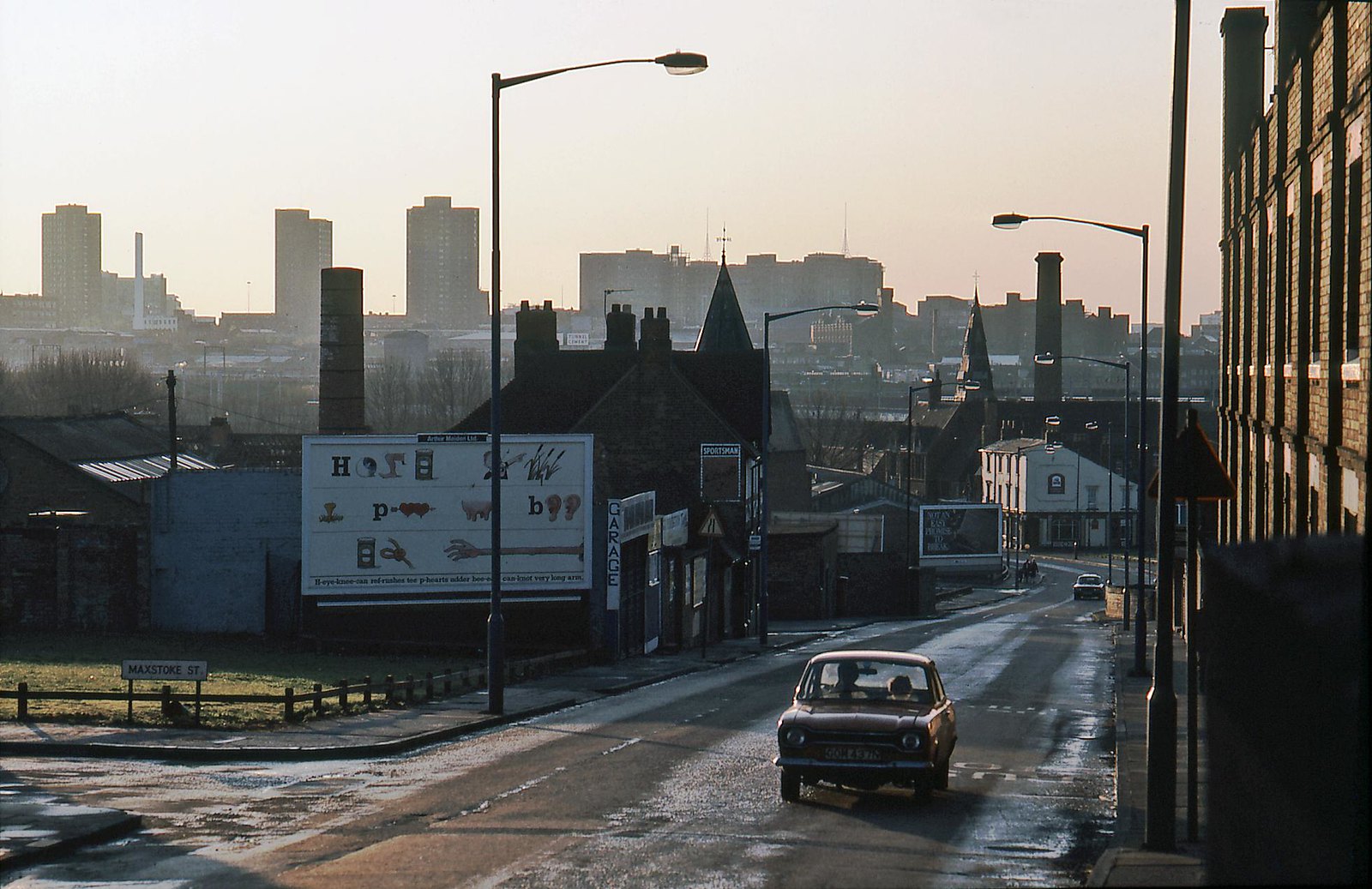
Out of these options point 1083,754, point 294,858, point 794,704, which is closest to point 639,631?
point 1083,754

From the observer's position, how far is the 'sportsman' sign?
24344mm

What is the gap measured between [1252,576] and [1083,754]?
648 inches

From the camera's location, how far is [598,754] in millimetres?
21125

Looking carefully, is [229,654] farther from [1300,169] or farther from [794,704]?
[1300,169]

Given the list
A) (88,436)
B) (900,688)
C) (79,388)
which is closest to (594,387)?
(88,436)

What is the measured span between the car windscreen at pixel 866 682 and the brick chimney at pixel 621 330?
47.1 meters

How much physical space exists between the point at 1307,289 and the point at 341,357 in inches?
1346

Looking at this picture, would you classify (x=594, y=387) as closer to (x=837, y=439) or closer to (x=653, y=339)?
(x=653, y=339)

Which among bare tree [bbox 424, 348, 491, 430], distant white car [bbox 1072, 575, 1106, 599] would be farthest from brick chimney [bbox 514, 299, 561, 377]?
bare tree [bbox 424, 348, 491, 430]

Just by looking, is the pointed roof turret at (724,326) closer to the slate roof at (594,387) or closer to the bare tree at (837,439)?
the slate roof at (594,387)

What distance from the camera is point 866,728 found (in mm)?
16594

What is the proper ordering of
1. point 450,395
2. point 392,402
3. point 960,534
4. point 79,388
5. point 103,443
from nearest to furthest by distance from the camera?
1. point 103,443
2. point 960,534
3. point 79,388
4. point 450,395
5. point 392,402

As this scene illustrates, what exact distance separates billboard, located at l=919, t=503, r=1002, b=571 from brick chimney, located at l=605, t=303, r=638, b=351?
28.8 metres

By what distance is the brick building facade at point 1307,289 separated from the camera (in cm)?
1535
